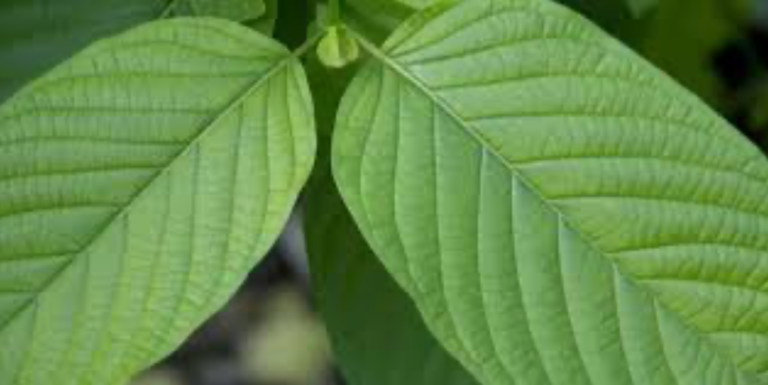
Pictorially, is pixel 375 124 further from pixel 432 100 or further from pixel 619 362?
pixel 619 362

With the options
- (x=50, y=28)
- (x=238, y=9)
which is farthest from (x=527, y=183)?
(x=50, y=28)

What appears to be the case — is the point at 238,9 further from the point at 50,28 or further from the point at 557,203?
the point at 557,203

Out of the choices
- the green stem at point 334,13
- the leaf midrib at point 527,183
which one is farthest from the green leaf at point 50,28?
the leaf midrib at point 527,183

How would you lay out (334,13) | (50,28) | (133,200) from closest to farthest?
(133,200), (334,13), (50,28)

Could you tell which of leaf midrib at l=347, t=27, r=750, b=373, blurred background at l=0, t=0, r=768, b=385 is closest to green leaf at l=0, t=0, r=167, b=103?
blurred background at l=0, t=0, r=768, b=385

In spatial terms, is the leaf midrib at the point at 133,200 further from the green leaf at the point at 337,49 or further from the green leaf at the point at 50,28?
the green leaf at the point at 50,28

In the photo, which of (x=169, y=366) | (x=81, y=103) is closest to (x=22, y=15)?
(x=81, y=103)

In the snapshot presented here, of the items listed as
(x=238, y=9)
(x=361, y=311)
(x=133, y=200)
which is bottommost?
(x=361, y=311)

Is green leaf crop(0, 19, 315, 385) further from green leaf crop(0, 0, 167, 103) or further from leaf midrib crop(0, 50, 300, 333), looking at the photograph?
green leaf crop(0, 0, 167, 103)
